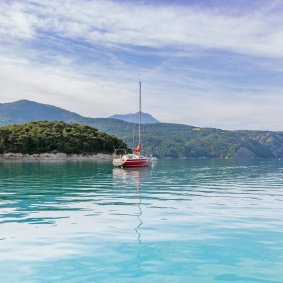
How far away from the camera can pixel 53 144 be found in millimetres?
172625

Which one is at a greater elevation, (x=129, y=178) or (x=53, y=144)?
(x=53, y=144)

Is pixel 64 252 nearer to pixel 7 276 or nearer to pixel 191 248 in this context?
pixel 7 276

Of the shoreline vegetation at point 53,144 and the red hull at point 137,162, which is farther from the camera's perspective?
the shoreline vegetation at point 53,144

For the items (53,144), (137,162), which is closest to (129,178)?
(137,162)

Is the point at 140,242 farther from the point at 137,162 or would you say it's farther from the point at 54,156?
the point at 54,156

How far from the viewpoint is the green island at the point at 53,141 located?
545 ft

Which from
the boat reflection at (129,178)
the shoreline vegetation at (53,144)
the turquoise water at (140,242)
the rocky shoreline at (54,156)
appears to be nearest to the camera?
the turquoise water at (140,242)

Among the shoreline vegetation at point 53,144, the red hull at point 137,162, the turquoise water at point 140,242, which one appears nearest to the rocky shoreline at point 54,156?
the shoreline vegetation at point 53,144

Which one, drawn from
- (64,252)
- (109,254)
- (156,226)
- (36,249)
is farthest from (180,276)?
(156,226)

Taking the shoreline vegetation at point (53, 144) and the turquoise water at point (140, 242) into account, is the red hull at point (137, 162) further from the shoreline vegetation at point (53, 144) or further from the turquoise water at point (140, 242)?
the shoreline vegetation at point (53, 144)

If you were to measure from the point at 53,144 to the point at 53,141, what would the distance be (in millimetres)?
1368

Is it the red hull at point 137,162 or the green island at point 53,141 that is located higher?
the green island at point 53,141

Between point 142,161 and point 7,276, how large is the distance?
7755 cm

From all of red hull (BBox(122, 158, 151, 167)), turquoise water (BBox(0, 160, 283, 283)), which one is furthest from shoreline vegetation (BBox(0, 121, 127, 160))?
turquoise water (BBox(0, 160, 283, 283))
